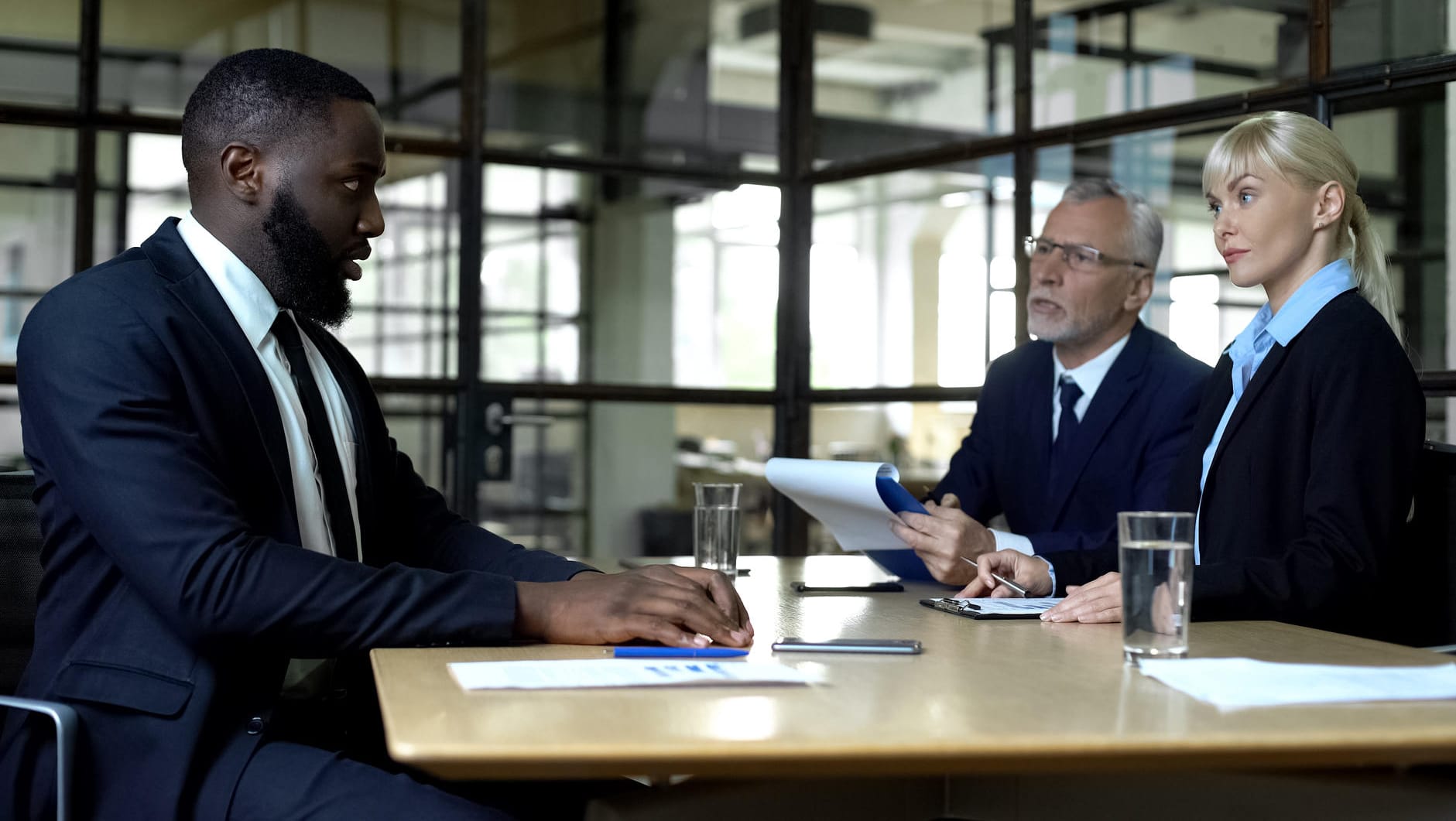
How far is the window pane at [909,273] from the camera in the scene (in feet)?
12.3

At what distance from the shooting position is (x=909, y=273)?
409 centimetres

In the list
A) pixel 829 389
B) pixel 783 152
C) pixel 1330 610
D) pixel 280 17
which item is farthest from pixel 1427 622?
pixel 280 17

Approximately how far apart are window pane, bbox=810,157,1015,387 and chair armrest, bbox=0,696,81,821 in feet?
8.67

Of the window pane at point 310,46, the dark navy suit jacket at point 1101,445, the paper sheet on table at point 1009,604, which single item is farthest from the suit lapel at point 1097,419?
the window pane at point 310,46

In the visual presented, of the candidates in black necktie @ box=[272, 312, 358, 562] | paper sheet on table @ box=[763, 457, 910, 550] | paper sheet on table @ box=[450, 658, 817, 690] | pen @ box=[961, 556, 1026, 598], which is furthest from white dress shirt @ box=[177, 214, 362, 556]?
pen @ box=[961, 556, 1026, 598]

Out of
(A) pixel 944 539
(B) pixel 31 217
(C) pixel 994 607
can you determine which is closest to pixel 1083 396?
(A) pixel 944 539

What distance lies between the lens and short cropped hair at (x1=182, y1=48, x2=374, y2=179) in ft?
6.08

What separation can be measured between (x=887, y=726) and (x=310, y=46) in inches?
128

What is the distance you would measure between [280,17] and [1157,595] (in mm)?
3118

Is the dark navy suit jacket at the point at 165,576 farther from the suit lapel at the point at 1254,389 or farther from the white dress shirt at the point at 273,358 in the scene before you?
the suit lapel at the point at 1254,389

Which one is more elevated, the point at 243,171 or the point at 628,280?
the point at 628,280

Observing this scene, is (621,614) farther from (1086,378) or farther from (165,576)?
(1086,378)

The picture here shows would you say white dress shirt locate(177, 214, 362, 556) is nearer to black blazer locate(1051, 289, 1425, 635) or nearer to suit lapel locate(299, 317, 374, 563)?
suit lapel locate(299, 317, 374, 563)

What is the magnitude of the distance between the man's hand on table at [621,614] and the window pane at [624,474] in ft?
7.93
